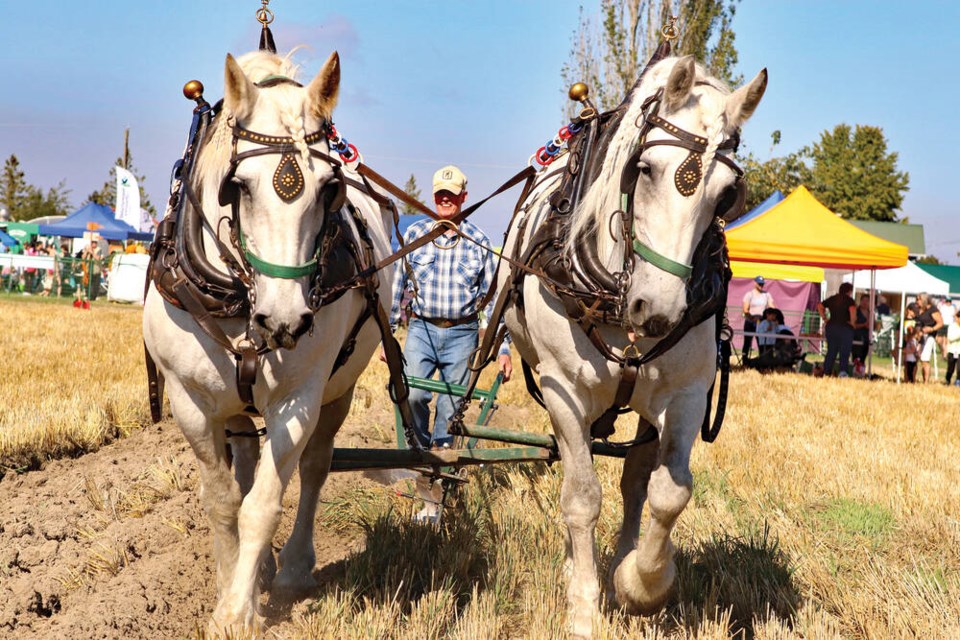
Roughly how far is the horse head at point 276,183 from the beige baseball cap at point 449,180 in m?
2.22

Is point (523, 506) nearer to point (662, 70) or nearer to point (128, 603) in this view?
point (128, 603)


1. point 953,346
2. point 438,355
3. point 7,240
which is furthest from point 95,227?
point 438,355

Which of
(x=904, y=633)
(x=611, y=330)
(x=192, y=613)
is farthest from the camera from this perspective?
(x=192, y=613)

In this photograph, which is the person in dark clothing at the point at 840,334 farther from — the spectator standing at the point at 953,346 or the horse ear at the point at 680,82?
the horse ear at the point at 680,82

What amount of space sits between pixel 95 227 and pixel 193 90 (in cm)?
2614

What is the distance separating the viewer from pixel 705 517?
507 centimetres

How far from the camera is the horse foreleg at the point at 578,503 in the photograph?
3.63 meters

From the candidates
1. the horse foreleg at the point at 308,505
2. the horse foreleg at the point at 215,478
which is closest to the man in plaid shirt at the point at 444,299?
the horse foreleg at the point at 308,505

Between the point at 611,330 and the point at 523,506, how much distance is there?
1927mm

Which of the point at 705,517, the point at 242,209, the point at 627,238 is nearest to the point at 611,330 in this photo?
the point at 627,238

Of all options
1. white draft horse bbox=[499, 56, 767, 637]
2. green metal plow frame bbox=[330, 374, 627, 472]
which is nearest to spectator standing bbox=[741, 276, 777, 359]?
green metal plow frame bbox=[330, 374, 627, 472]

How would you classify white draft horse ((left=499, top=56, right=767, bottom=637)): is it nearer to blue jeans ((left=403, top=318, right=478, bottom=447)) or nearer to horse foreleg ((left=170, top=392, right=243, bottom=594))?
horse foreleg ((left=170, top=392, right=243, bottom=594))

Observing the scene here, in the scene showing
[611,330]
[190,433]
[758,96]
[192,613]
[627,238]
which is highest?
[758,96]

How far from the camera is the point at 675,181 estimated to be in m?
3.01
